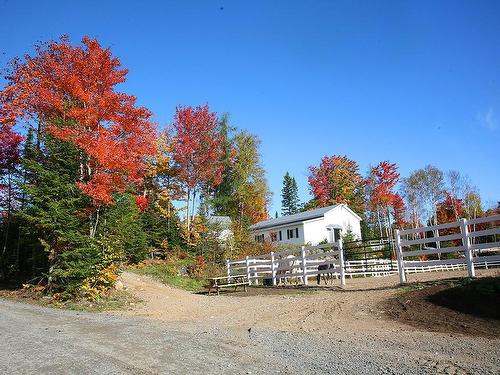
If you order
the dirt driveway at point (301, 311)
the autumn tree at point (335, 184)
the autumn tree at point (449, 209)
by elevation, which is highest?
the autumn tree at point (335, 184)

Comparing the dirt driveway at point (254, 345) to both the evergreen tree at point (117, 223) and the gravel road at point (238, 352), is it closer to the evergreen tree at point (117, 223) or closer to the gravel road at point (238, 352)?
the gravel road at point (238, 352)

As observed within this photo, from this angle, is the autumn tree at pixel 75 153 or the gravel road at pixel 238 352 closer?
the gravel road at pixel 238 352

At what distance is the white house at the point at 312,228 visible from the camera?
40.3 metres

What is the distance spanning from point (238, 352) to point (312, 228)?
35170 mm

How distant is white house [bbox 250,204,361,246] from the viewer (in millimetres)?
40312

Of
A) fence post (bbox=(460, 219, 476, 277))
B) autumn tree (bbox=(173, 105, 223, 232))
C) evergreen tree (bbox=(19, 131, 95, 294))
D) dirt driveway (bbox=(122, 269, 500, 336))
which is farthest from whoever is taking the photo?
autumn tree (bbox=(173, 105, 223, 232))

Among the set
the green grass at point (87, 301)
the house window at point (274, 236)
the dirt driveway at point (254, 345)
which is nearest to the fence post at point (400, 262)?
the dirt driveway at point (254, 345)

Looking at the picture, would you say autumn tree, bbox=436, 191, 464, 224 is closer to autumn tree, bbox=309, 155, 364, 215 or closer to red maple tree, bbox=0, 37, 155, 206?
autumn tree, bbox=309, 155, 364, 215

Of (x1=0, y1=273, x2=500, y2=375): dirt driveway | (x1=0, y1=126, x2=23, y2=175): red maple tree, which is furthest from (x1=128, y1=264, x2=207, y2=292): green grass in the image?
(x1=0, y1=273, x2=500, y2=375): dirt driveway

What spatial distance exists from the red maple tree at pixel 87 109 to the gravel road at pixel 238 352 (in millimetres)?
9696

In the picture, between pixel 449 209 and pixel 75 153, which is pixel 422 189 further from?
pixel 75 153

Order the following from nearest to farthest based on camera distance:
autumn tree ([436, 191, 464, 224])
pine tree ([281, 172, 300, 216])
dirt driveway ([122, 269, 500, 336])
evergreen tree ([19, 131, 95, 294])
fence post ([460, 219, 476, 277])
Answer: dirt driveway ([122, 269, 500, 336]), fence post ([460, 219, 476, 277]), evergreen tree ([19, 131, 95, 294]), autumn tree ([436, 191, 464, 224]), pine tree ([281, 172, 300, 216])

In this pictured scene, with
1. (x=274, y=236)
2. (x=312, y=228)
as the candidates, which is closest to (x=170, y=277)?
(x=312, y=228)

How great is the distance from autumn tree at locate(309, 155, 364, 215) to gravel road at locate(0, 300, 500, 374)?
50.7 m
